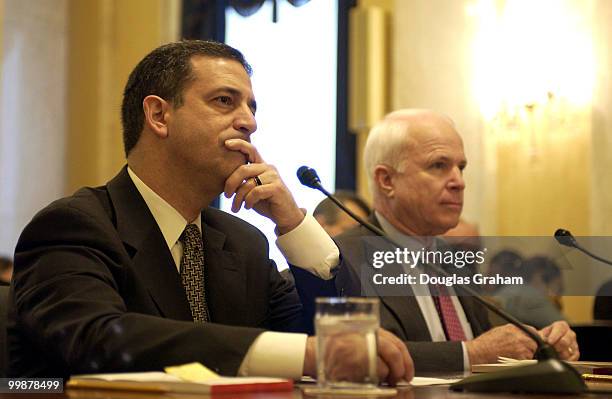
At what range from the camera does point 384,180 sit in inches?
141

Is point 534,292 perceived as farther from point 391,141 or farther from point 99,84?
point 99,84

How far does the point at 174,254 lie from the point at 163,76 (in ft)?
1.52

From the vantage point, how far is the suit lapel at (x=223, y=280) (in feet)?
7.66

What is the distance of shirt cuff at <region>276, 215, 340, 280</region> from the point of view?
8.20 ft

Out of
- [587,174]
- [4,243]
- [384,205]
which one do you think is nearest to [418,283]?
[384,205]

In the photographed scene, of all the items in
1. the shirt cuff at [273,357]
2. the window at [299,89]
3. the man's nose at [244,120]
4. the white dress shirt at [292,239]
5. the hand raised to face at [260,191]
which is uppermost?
the window at [299,89]

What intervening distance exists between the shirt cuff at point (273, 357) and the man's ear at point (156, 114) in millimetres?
902

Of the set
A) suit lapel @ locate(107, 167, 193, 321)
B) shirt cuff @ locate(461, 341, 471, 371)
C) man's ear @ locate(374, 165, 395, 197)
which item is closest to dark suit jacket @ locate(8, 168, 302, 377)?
suit lapel @ locate(107, 167, 193, 321)

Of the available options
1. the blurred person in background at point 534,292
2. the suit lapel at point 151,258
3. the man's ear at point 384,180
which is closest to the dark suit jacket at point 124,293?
the suit lapel at point 151,258

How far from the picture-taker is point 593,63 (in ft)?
19.6

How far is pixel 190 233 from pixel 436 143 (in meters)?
1.36

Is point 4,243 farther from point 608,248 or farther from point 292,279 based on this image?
point 292,279

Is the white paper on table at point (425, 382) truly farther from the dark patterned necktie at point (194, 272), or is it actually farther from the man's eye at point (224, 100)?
the man's eye at point (224, 100)

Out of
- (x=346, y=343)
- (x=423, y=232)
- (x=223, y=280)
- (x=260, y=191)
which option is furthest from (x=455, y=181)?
(x=346, y=343)
